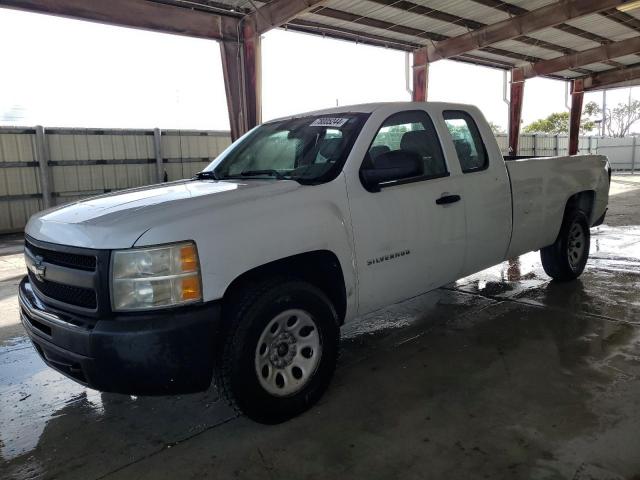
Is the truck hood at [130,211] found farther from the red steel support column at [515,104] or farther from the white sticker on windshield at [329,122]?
the red steel support column at [515,104]

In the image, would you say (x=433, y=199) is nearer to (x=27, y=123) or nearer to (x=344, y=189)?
(x=344, y=189)

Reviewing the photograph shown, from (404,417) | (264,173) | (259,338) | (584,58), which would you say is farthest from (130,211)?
(584,58)

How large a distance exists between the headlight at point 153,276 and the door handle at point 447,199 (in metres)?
1.97

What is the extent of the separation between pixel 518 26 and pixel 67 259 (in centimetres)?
1569

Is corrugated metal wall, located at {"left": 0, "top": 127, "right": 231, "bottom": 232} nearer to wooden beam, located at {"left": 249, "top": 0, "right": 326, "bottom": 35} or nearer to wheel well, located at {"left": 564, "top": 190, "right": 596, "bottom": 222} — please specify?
wooden beam, located at {"left": 249, "top": 0, "right": 326, "bottom": 35}

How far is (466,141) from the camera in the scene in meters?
4.28

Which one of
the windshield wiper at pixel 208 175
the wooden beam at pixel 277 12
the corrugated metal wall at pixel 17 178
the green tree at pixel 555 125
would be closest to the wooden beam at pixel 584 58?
the wooden beam at pixel 277 12

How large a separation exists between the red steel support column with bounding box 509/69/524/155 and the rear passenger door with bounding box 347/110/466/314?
19796 millimetres

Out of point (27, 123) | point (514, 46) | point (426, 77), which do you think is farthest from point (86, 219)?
point (514, 46)

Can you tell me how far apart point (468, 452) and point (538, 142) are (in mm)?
28718

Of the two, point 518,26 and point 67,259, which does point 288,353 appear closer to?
point 67,259

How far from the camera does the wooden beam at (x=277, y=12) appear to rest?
11195 mm

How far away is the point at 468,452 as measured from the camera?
2.56 m

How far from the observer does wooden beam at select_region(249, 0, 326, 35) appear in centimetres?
1120
